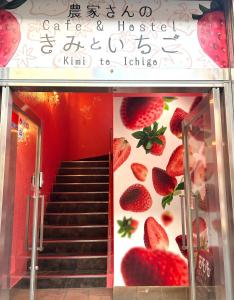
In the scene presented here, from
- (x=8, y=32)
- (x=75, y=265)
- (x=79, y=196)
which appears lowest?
(x=75, y=265)

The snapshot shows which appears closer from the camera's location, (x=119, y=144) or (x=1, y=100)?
(x=1, y=100)

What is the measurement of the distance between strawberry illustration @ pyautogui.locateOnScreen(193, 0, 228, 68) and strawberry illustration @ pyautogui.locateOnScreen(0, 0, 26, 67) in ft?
3.48

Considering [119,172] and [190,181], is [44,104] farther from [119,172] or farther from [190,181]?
[190,181]

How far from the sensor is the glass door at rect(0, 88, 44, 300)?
1.69 m

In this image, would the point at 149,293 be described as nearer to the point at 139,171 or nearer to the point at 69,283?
the point at 69,283

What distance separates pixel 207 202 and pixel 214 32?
1.06m

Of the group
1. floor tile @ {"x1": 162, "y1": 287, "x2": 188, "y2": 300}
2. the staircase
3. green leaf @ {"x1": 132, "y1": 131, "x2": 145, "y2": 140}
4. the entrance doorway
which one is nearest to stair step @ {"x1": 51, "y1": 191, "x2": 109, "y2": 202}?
the staircase

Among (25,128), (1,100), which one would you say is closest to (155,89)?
(1,100)

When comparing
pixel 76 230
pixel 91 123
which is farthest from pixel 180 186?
pixel 91 123

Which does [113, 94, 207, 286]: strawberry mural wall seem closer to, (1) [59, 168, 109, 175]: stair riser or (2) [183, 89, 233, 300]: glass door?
(2) [183, 89, 233, 300]: glass door

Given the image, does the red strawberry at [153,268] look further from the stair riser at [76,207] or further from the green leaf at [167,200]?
the stair riser at [76,207]

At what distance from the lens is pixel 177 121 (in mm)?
3930

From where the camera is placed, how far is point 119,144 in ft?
12.9

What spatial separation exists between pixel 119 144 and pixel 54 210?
2163 mm
